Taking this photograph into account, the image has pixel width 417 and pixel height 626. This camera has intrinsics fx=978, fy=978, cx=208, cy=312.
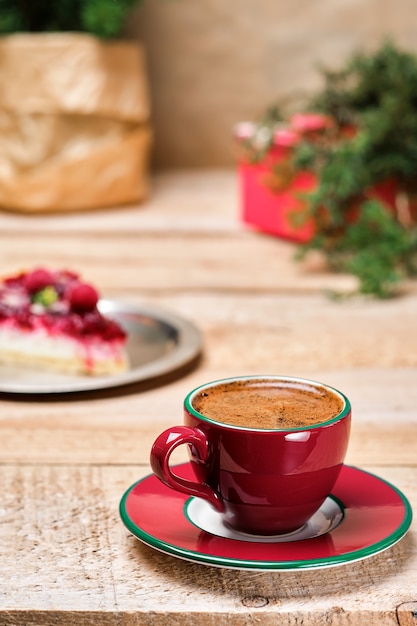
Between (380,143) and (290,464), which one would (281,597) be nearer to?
(290,464)

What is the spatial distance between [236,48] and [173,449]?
7.12 ft

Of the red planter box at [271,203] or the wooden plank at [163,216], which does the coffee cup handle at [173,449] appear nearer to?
the red planter box at [271,203]

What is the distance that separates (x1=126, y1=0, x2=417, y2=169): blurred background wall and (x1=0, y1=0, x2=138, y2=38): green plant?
378 millimetres

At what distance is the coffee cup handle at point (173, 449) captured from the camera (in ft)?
1.95

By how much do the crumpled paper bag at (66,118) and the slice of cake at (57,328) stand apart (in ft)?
3.35

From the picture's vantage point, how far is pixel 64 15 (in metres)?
2.20

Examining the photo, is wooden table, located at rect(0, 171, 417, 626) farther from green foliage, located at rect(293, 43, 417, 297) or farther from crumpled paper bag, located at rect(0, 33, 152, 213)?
crumpled paper bag, located at rect(0, 33, 152, 213)

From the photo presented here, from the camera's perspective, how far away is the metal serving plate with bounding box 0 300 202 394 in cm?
97

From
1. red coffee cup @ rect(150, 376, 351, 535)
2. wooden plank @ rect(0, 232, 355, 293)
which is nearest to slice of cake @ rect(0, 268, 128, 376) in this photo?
wooden plank @ rect(0, 232, 355, 293)

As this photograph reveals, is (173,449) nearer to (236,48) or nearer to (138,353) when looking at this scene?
(138,353)

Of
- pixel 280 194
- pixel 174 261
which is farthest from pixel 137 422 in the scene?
pixel 280 194

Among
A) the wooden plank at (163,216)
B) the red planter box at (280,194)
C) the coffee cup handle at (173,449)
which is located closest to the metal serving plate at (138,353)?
the coffee cup handle at (173,449)

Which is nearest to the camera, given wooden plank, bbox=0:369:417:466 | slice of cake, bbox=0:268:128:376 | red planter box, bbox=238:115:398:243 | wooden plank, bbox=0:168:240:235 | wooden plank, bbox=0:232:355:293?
wooden plank, bbox=0:369:417:466

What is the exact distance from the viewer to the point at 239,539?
61 centimetres
